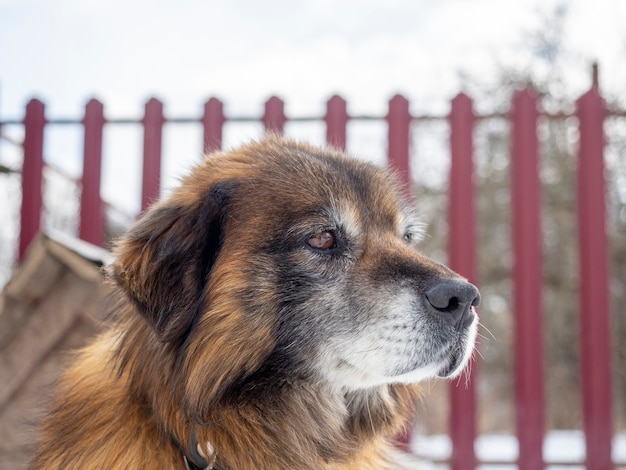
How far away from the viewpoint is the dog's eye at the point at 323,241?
2.05 meters

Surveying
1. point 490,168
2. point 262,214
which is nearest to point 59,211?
point 262,214

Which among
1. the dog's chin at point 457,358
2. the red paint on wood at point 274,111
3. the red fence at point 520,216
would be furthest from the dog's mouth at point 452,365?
the red paint on wood at point 274,111

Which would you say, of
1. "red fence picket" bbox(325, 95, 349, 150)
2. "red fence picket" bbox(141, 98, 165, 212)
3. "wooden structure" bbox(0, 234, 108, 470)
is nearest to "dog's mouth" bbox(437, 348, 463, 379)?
"wooden structure" bbox(0, 234, 108, 470)

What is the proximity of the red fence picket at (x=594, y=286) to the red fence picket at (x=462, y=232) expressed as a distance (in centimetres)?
76

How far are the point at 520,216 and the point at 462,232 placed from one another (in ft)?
1.32

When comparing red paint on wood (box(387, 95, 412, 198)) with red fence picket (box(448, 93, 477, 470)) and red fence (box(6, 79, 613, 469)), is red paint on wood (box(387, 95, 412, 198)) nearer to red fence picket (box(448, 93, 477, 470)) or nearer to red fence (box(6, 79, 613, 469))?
red fence (box(6, 79, 613, 469))

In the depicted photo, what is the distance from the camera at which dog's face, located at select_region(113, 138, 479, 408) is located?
192 centimetres

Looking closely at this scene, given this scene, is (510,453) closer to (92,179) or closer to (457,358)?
(457,358)

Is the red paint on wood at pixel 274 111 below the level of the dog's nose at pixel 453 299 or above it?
above

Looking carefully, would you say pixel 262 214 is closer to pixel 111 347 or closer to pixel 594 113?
pixel 111 347

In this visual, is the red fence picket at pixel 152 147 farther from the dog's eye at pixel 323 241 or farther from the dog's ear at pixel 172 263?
the dog's eye at pixel 323 241

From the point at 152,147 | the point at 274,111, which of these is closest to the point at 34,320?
the point at 152,147

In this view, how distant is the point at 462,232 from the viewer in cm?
448

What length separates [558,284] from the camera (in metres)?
8.92
